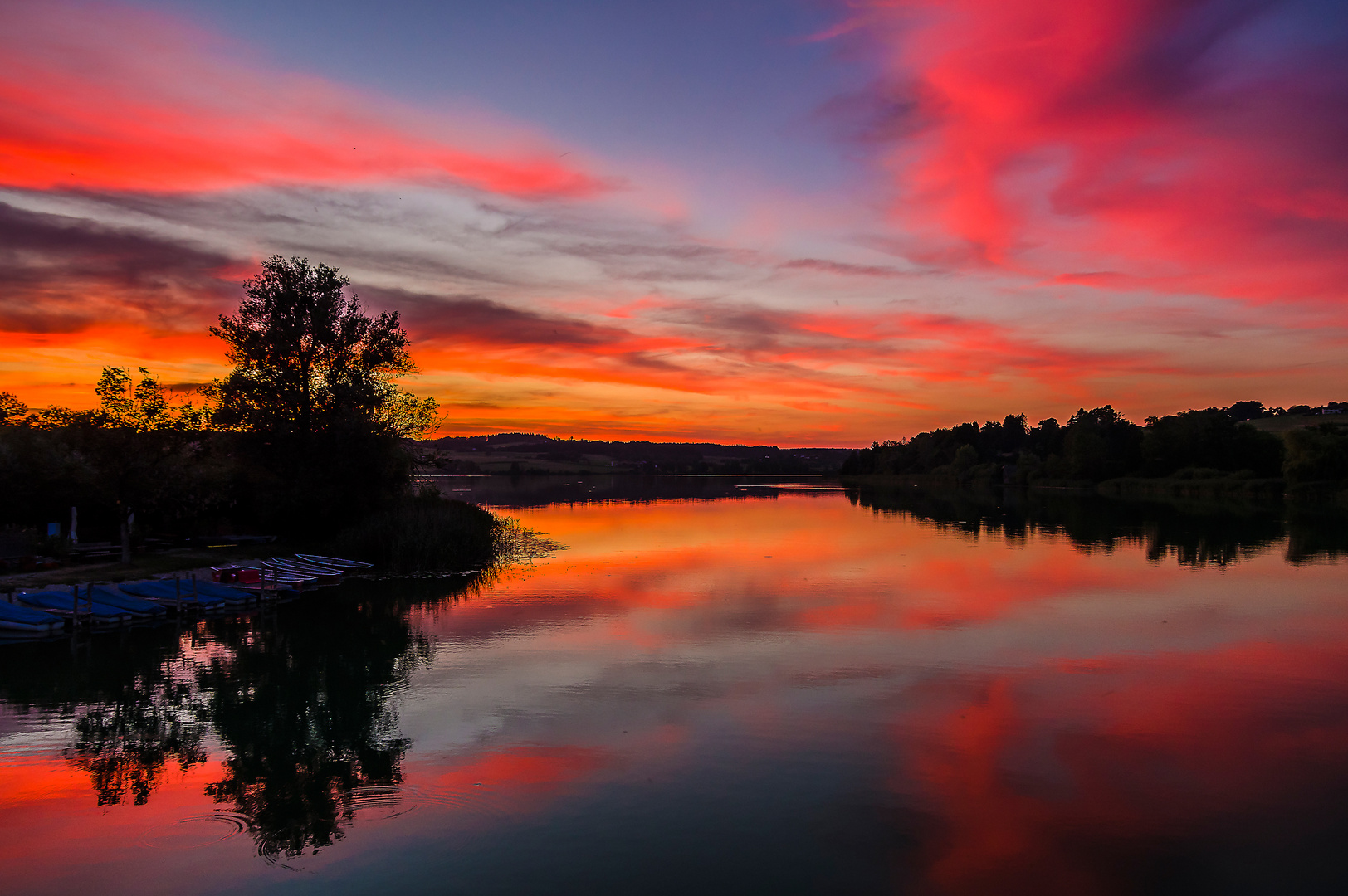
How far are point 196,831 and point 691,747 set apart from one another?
7.28m

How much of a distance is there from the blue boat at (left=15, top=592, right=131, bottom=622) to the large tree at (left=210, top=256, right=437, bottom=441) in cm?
1583

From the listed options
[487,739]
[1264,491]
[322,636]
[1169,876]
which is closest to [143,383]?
[322,636]

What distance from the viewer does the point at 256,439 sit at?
39.0 metres

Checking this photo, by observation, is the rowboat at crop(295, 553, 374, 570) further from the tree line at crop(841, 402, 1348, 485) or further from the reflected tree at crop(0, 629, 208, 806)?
the tree line at crop(841, 402, 1348, 485)

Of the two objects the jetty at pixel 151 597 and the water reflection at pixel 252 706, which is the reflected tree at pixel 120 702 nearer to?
the water reflection at pixel 252 706

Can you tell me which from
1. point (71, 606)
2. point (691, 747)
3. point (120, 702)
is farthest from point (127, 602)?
point (691, 747)

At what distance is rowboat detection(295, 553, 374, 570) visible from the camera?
3364cm

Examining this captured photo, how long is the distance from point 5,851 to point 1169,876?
1430 centimetres

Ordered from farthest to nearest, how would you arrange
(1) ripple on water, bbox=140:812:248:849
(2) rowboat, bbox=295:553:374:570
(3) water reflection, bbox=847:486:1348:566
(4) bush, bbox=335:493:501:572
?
1. (3) water reflection, bbox=847:486:1348:566
2. (4) bush, bbox=335:493:501:572
3. (2) rowboat, bbox=295:553:374:570
4. (1) ripple on water, bbox=140:812:248:849

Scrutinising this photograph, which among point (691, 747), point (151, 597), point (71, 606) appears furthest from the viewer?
point (151, 597)

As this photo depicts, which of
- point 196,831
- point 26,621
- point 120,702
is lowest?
point 120,702

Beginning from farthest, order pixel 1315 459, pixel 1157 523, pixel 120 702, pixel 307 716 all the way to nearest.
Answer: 1. pixel 1315 459
2. pixel 1157 523
3. pixel 120 702
4. pixel 307 716

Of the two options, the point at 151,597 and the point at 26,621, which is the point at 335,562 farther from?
the point at 26,621

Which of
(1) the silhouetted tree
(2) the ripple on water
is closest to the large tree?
(1) the silhouetted tree
